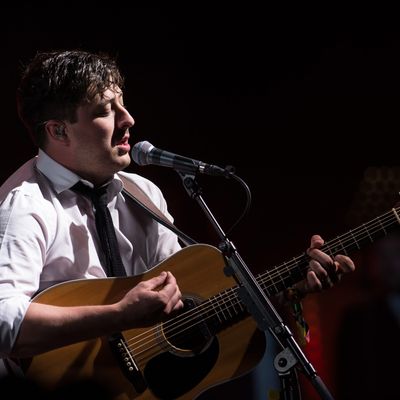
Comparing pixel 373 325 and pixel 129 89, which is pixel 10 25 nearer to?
pixel 129 89

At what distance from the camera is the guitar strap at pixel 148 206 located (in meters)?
2.86

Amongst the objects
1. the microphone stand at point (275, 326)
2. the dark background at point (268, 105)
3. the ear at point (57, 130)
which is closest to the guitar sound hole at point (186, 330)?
the microphone stand at point (275, 326)

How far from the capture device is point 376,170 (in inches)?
198

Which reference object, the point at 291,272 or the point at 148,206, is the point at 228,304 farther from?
the point at 148,206

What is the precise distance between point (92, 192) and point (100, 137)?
23 cm

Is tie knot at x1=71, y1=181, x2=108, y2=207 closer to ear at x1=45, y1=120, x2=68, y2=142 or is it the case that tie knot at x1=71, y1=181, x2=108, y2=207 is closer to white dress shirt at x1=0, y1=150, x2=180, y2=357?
white dress shirt at x1=0, y1=150, x2=180, y2=357

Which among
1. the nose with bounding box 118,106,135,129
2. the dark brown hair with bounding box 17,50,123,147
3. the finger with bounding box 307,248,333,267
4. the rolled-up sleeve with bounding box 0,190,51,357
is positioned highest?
the dark brown hair with bounding box 17,50,123,147

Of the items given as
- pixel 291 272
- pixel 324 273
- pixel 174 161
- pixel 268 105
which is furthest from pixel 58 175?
pixel 268 105

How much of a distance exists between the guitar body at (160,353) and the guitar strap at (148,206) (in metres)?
0.18

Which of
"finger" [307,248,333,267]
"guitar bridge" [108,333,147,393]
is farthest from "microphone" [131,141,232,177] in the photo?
"guitar bridge" [108,333,147,393]

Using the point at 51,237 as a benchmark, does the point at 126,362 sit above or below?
below

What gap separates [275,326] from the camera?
2227 millimetres

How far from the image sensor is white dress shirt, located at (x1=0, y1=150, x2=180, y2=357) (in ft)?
7.86

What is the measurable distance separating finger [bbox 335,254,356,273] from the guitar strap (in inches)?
23.1
